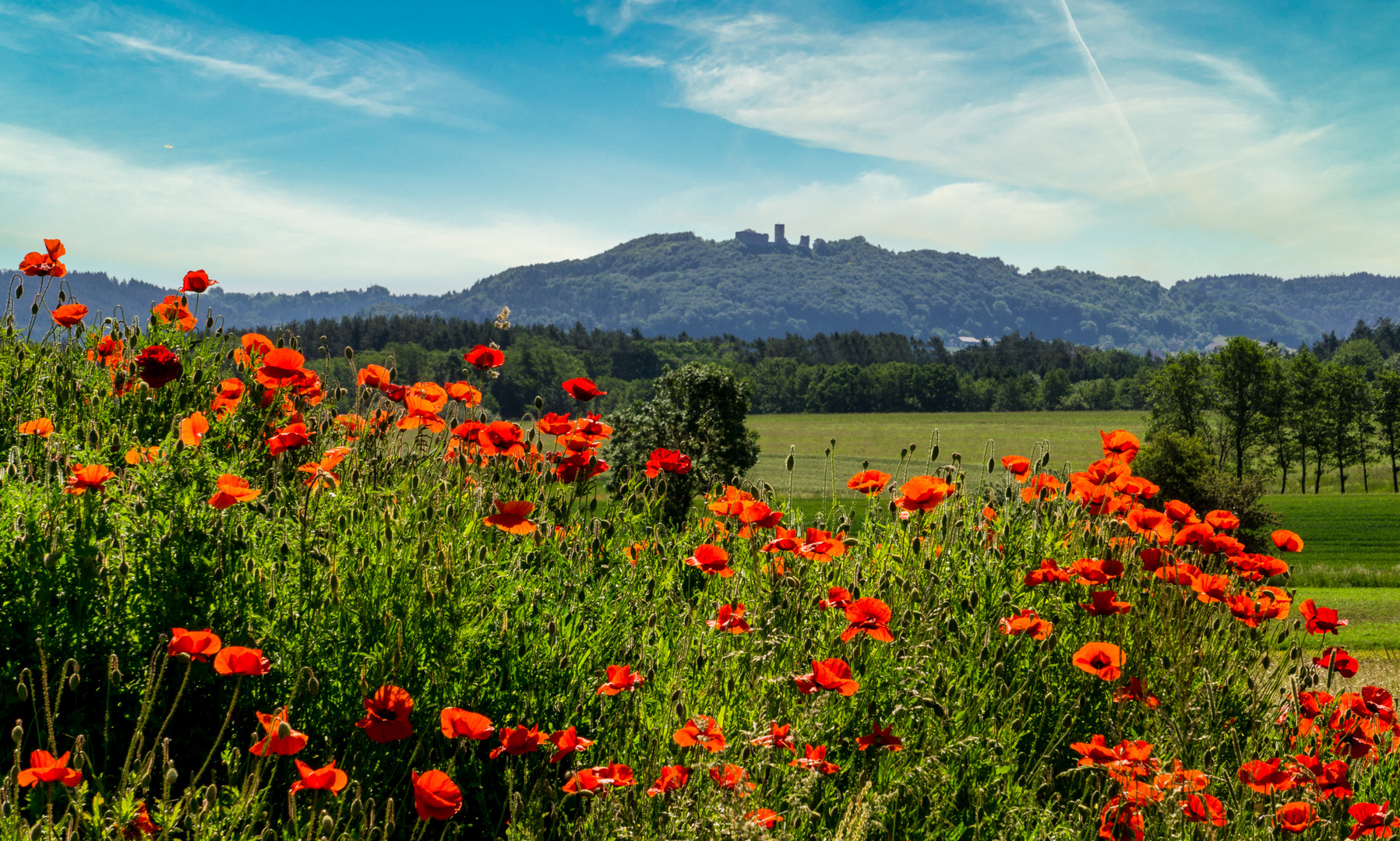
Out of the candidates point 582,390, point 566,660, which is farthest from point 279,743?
point 582,390

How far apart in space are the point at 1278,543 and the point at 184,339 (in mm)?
5827

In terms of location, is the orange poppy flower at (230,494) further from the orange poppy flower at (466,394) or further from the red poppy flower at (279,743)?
the orange poppy flower at (466,394)

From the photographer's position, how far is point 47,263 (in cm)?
430

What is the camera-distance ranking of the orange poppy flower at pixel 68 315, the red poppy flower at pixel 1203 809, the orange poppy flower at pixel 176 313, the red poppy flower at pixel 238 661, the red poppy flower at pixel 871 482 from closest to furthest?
the red poppy flower at pixel 238 661 → the red poppy flower at pixel 1203 809 → the red poppy flower at pixel 871 482 → the orange poppy flower at pixel 68 315 → the orange poppy flower at pixel 176 313

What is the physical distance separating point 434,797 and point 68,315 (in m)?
4.02

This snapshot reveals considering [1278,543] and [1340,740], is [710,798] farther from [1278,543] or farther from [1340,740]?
[1278,543]

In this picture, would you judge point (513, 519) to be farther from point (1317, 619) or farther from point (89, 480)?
point (1317, 619)

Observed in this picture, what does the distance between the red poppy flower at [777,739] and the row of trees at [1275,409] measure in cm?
5299

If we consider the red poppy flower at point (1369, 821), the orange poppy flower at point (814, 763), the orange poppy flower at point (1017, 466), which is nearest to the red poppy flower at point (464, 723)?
the orange poppy flower at point (814, 763)

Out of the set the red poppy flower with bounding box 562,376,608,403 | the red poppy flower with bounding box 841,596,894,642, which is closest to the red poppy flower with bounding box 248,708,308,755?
the red poppy flower with bounding box 841,596,894,642

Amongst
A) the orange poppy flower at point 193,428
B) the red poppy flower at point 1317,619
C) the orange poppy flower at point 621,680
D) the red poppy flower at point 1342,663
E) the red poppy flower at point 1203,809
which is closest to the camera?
the orange poppy flower at point 621,680

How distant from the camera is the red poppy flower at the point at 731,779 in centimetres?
204

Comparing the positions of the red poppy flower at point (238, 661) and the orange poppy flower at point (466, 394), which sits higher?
the orange poppy flower at point (466, 394)

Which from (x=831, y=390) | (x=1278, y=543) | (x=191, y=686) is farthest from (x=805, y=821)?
(x=831, y=390)
